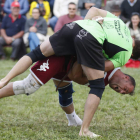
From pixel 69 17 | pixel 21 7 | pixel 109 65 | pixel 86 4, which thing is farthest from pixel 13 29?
pixel 109 65

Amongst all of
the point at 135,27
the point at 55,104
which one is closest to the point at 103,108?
the point at 55,104

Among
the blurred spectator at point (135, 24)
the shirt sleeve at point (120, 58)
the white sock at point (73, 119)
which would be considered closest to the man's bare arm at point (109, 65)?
the shirt sleeve at point (120, 58)

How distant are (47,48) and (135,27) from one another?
5385 mm

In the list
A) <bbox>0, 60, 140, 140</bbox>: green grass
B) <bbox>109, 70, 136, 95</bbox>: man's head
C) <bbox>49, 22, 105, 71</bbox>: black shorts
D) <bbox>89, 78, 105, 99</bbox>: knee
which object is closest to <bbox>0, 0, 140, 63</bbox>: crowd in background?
<bbox>0, 60, 140, 140</bbox>: green grass

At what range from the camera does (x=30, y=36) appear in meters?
8.36

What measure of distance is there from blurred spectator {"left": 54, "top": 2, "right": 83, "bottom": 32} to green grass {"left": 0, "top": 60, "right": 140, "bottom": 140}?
325cm

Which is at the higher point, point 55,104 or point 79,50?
point 79,50

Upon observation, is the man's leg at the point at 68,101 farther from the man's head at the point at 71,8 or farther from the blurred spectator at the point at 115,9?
the blurred spectator at the point at 115,9

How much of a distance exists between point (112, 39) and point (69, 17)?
17.5ft

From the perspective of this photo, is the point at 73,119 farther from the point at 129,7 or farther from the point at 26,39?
the point at 129,7

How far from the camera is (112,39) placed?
3059mm

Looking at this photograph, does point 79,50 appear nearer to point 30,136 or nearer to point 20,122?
point 30,136

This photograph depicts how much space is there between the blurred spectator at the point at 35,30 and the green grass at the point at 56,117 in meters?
3.22

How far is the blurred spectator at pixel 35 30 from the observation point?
328 inches
